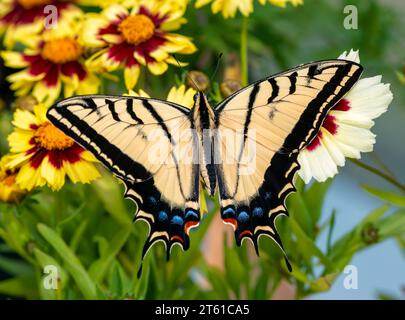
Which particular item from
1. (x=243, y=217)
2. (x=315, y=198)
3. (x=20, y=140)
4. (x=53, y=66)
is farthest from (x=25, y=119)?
(x=315, y=198)

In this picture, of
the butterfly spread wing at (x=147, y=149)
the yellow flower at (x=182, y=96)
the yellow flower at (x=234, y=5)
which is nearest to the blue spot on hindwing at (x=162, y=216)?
the butterfly spread wing at (x=147, y=149)

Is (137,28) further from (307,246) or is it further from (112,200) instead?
(307,246)

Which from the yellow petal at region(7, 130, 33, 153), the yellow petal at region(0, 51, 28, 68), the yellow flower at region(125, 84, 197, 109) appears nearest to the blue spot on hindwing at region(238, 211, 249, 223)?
the yellow flower at region(125, 84, 197, 109)

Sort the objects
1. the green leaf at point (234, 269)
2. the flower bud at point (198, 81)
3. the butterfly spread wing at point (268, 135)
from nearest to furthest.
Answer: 1. the butterfly spread wing at point (268, 135)
2. the flower bud at point (198, 81)
3. the green leaf at point (234, 269)

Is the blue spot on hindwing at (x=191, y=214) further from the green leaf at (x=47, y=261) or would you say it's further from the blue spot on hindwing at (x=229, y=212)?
the green leaf at (x=47, y=261)

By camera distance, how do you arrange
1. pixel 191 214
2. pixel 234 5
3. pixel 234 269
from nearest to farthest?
pixel 191 214, pixel 234 5, pixel 234 269
